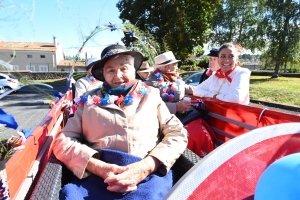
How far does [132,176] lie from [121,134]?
36 cm

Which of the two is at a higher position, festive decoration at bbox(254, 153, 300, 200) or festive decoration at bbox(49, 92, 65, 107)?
festive decoration at bbox(254, 153, 300, 200)

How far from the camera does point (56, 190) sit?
167cm

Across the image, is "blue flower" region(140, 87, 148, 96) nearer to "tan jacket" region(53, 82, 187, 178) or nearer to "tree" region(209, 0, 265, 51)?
"tan jacket" region(53, 82, 187, 178)

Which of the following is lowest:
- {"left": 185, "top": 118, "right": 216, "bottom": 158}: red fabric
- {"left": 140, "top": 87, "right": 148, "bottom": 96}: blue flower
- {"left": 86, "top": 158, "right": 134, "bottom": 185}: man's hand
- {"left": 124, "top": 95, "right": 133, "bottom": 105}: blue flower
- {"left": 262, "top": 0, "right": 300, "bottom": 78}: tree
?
{"left": 185, "top": 118, "right": 216, "bottom": 158}: red fabric

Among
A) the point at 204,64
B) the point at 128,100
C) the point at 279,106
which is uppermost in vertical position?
the point at 204,64

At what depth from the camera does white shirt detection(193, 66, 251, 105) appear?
123 inches

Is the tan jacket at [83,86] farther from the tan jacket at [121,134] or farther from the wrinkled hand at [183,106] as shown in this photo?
the tan jacket at [121,134]

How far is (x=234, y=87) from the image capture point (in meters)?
3.21

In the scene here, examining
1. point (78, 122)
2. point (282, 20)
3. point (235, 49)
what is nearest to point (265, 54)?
point (282, 20)

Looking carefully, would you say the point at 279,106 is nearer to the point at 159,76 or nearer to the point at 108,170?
the point at 159,76

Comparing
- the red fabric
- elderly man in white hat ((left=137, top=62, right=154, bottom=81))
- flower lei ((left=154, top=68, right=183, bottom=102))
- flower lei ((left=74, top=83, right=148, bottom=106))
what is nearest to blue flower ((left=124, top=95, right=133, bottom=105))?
flower lei ((left=74, top=83, right=148, bottom=106))

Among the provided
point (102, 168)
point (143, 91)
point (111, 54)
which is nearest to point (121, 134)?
point (102, 168)

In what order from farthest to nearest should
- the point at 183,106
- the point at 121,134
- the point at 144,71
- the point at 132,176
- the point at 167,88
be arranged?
the point at 144,71 < the point at 167,88 < the point at 183,106 < the point at 121,134 < the point at 132,176

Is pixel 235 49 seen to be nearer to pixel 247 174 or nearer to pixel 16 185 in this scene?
pixel 247 174
